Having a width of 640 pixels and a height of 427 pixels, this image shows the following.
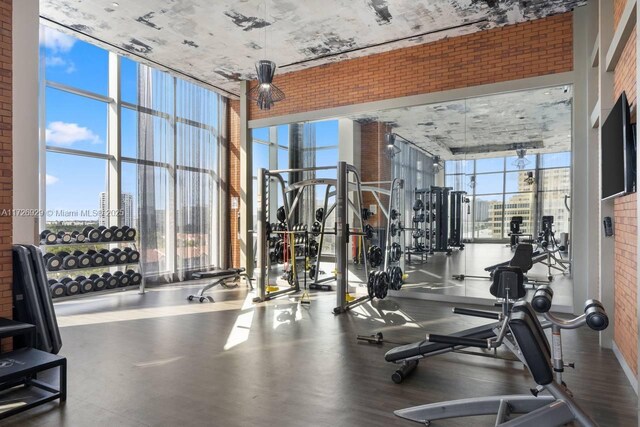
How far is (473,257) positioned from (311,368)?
3461 mm

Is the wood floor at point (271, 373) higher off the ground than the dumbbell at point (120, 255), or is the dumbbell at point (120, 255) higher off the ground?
the dumbbell at point (120, 255)

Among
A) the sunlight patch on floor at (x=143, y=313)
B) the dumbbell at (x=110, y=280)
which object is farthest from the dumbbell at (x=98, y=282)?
the sunlight patch on floor at (x=143, y=313)

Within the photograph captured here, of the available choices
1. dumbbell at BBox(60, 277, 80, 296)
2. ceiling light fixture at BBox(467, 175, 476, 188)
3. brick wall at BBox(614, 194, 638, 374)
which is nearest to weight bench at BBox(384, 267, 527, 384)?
brick wall at BBox(614, 194, 638, 374)

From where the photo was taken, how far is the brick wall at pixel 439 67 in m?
5.28

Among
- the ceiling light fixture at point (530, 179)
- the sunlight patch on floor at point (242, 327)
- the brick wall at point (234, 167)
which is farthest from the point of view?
the brick wall at point (234, 167)

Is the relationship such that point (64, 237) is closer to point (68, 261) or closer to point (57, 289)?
point (68, 261)

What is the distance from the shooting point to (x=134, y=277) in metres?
6.43

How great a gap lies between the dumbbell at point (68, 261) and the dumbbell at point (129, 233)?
0.82m

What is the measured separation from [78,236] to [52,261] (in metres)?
0.50

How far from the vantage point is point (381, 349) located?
375 cm

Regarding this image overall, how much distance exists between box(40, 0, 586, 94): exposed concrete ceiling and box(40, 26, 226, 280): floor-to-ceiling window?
63 cm

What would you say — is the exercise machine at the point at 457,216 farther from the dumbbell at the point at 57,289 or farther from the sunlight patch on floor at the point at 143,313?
the dumbbell at the point at 57,289

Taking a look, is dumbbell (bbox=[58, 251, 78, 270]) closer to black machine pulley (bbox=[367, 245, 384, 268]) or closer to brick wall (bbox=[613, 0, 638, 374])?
black machine pulley (bbox=[367, 245, 384, 268])

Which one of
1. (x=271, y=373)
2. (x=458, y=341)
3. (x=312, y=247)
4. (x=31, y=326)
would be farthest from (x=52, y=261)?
(x=458, y=341)
